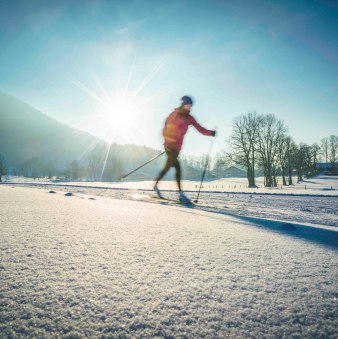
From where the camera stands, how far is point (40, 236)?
1764 millimetres

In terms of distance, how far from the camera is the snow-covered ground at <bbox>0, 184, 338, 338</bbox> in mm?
759

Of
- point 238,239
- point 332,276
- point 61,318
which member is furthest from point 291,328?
point 238,239

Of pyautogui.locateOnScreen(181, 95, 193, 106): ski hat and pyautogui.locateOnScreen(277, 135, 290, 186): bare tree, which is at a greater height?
pyautogui.locateOnScreen(277, 135, 290, 186): bare tree

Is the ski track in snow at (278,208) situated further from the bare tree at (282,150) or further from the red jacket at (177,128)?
the bare tree at (282,150)

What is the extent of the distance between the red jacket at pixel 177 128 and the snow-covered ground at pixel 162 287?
4057mm

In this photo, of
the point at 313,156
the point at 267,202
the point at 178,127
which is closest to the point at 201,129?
the point at 178,127

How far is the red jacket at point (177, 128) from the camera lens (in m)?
5.61

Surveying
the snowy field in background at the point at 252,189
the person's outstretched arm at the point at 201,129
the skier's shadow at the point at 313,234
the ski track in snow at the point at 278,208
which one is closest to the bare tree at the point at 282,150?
the snowy field in background at the point at 252,189

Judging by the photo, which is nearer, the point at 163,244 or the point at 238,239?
the point at 163,244

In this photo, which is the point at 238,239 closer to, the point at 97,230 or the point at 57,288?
the point at 97,230

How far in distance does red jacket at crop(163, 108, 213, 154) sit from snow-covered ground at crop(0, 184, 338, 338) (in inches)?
160

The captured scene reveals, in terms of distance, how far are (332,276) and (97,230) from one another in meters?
1.84

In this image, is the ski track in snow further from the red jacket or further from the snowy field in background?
the snowy field in background

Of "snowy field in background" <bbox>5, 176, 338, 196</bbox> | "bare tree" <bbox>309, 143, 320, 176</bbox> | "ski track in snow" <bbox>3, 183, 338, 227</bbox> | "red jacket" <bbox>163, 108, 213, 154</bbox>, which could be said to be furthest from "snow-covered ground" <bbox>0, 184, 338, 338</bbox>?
"bare tree" <bbox>309, 143, 320, 176</bbox>
